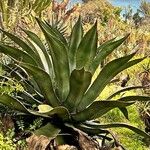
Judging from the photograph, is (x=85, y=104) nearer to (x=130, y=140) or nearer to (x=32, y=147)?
(x=32, y=147)

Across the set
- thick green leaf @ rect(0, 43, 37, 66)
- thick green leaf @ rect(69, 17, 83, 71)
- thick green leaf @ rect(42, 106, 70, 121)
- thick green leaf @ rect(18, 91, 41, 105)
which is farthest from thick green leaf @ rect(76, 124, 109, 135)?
thick green leaf @ rect(0, 43, 37, 66)

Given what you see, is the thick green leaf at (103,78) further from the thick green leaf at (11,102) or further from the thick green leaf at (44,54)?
the thick green leaf at (11,102)

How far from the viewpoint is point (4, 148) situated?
348cm

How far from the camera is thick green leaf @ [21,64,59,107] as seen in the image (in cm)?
396

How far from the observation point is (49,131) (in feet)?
13.0

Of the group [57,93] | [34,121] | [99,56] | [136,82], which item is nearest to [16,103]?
[34,121]

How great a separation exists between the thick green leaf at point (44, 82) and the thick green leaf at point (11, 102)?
0.25 metres

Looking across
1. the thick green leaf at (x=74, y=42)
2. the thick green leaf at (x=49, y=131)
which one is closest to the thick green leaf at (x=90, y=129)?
the thick green leaf at (x=49, y=131)

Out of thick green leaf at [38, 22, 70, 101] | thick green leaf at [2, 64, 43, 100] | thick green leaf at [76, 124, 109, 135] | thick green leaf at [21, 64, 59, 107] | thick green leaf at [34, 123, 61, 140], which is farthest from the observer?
thick green leaf at [2, 64, 43, 100]

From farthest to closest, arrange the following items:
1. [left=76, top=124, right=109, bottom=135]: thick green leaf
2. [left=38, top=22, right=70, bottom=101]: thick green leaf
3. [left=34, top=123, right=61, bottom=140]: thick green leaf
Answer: [left=76, top=124, right=109, bottom=135]: thick green leaf
[left=38, top=22, right=70, bottom=101]: thick green leaf
[left=34, top=123, right=61, bottom=140]: thick green leaf

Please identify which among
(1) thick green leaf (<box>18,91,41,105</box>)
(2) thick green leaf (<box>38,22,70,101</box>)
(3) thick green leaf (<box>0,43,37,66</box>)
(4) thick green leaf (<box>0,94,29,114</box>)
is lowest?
(4) thick green leaf (<box>0,94,29,114</box>)

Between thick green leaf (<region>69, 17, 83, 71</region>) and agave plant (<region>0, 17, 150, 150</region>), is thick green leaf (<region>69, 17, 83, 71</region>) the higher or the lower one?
the higher one

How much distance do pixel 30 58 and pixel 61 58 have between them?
31 centimetres

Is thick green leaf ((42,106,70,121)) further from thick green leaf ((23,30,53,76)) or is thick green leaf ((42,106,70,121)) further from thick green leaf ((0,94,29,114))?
thick green leaf ((23,30,53,76))
